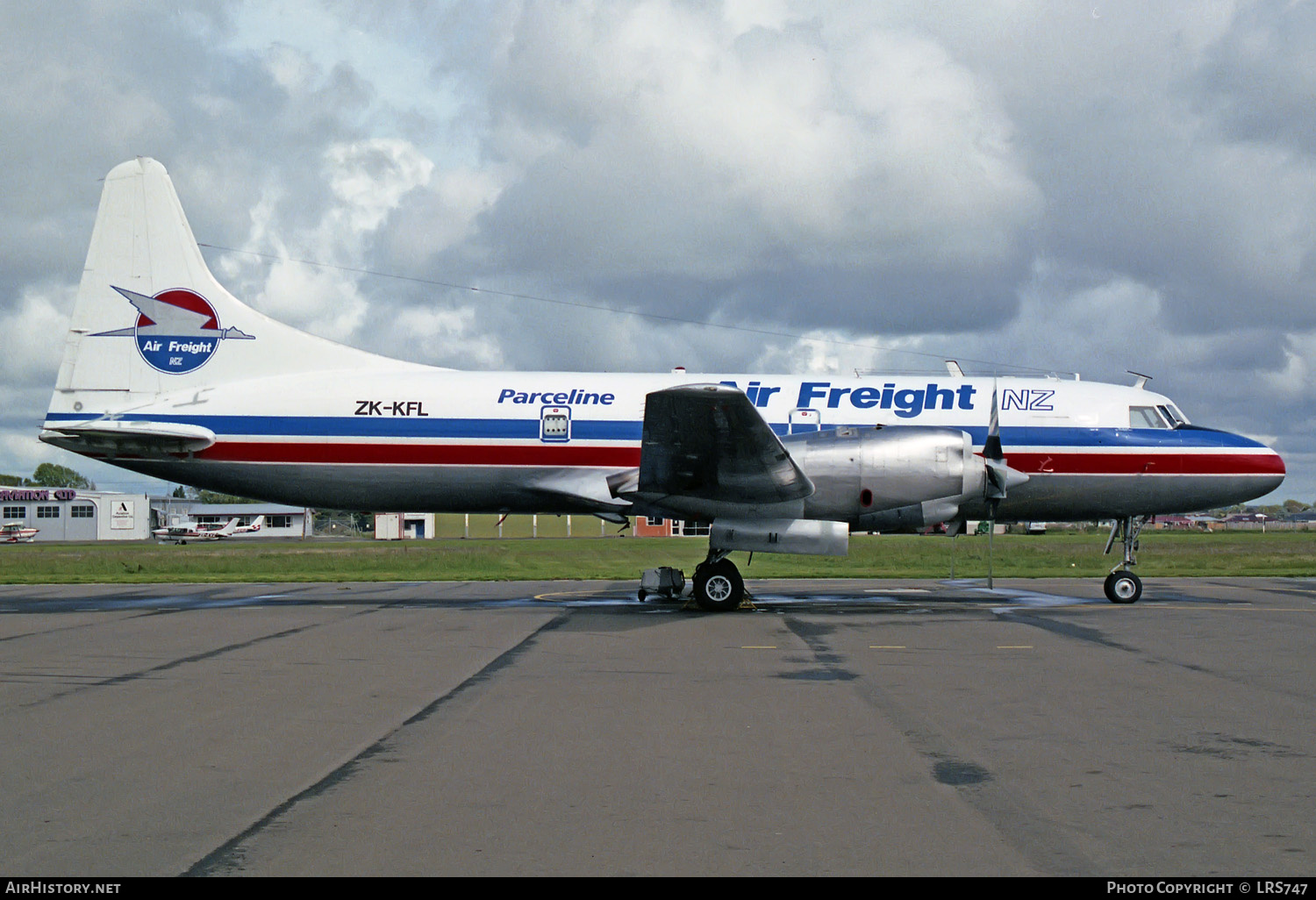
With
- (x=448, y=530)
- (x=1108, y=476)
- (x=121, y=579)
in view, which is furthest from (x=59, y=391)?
(x=448, y=530)

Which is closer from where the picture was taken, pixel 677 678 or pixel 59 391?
pixel 677 678

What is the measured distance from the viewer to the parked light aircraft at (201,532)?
278 ft

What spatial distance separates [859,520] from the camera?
17.8m

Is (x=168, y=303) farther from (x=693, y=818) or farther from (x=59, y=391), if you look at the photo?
(x=693, y=818)

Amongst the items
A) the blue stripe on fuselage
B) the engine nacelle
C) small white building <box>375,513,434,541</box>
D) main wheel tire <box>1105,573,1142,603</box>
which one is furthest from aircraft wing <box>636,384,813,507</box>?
small white building <box>375,513,434,541</box>

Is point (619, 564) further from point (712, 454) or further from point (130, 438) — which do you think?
point (712, 454)

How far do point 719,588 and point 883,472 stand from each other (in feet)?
11.3

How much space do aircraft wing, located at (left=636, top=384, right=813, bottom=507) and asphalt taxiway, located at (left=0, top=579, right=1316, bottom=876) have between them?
2.70m

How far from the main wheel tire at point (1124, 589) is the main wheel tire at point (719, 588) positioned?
724 centimetres

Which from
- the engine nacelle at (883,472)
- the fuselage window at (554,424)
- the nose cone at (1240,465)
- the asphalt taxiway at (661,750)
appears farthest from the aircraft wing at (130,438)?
the nose cone at (1240,465)

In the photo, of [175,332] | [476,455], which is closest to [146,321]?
[175,332]

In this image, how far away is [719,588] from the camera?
58.9 ft

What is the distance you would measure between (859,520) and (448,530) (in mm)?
74892

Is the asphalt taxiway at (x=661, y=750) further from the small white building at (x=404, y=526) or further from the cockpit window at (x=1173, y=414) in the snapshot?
the small white building at (x=404, y=526)
